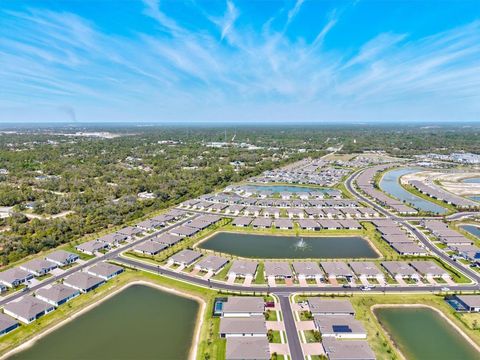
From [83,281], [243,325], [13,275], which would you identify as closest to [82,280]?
[83,281]

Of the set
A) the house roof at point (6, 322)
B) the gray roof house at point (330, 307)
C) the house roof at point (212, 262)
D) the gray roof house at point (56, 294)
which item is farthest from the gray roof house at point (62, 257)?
the gray roof house at point (330, 307)

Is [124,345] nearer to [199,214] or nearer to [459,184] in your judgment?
[199,214]

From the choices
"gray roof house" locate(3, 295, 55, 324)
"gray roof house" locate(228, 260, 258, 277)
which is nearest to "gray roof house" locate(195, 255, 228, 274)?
"gray roof house" locate(228, 260, 258, 277)

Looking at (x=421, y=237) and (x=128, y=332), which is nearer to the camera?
(x=128, y=332)

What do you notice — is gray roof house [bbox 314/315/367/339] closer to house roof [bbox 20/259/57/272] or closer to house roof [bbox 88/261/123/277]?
house roof [bbox 88/261/123/277]

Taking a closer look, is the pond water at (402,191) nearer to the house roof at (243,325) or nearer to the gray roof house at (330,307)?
the gray roof house at (330,307)

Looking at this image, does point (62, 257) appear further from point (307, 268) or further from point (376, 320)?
point (376, 320)
